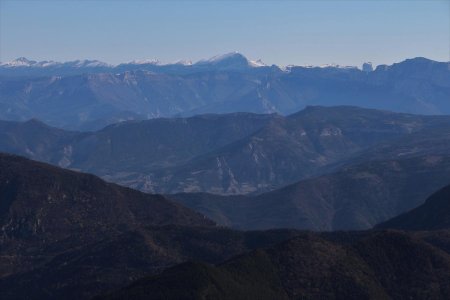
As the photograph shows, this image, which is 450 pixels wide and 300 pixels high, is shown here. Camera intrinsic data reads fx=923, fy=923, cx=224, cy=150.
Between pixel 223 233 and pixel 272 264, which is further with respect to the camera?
pixel 223 233

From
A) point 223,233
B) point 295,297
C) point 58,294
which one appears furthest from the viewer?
point 223,233

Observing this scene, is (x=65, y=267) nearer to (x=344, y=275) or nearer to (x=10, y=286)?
(x=10, y=286)

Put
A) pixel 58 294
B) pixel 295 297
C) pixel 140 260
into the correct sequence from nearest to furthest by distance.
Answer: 1. pixel 295 297
2. pixel 58 294
3. pixel 140 260

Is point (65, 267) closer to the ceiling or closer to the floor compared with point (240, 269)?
closer to the floor

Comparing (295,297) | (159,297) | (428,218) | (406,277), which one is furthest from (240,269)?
(428,218)

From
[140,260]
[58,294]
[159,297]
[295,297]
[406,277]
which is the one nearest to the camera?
[159,297]

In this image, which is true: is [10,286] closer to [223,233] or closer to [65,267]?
[65,267]

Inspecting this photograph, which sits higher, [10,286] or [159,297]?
[159,297]

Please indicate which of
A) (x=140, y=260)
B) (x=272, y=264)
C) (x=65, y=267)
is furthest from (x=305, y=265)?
(x=65, y=267)

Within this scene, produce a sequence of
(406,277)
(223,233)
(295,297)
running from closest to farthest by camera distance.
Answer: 1. (295,297)
2. (406,277)
3. (223,233)
